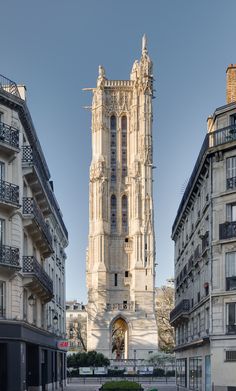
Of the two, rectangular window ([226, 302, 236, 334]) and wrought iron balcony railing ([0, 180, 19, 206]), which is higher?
wrought iron balcony railing ([0, 180, 19, 206])

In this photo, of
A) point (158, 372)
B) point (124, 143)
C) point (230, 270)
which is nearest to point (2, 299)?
point (230, 270)

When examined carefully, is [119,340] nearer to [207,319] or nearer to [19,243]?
[207,319]

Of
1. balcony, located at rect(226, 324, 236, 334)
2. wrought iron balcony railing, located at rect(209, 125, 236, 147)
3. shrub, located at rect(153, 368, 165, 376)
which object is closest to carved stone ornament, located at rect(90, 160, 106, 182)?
shrub, located at rect(153, 368, 165, 376)

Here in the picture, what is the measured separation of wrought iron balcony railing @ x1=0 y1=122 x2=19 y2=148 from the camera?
1341 inches

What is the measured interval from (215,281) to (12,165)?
459 inches

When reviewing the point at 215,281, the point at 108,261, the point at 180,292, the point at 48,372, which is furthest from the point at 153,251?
the point at 215,281

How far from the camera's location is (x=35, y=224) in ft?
127

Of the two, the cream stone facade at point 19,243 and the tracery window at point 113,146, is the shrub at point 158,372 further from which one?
the cream stone facade at point 19,243

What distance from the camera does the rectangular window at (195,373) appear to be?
154 feet

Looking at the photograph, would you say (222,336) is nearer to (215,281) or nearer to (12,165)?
(215,281)

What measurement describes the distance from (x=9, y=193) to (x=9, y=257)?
2.75m

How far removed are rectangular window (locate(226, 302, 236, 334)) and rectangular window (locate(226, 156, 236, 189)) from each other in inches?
229

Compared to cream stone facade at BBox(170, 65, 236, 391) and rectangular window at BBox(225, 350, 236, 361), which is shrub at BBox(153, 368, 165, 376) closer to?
cream stone facade at BBox(170, 65, 236, 391)

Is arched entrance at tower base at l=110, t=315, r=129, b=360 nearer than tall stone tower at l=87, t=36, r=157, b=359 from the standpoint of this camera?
No
